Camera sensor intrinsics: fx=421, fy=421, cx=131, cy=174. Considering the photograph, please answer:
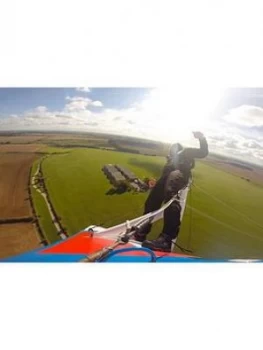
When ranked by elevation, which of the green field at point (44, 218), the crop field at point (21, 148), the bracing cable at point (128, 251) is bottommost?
the bracing cable at point (128, 251)

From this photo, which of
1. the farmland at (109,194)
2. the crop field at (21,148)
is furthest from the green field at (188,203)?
the crop field at (21,148)

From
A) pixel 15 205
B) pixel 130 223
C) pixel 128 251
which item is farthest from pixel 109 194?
pixel 15 205

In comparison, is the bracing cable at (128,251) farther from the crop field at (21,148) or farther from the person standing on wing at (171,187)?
the crop field at (21,148)

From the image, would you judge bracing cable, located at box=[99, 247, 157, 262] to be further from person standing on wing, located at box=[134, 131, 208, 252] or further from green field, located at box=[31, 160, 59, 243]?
green field, located at box=[31, 160, 59, 243]

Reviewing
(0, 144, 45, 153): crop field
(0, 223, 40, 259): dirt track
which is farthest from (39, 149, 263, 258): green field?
(0, 223, 40, 259): dirt track

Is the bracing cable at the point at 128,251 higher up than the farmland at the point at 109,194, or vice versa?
the farmland at the point at 109,194
